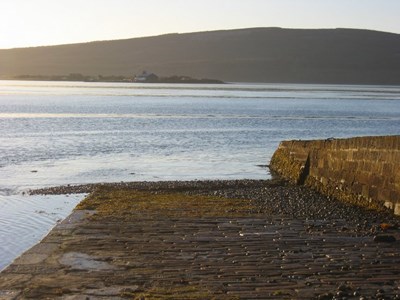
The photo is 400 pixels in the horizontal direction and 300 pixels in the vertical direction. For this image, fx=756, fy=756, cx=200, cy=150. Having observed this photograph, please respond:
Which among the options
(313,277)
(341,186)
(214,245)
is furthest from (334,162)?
→ (313,277)

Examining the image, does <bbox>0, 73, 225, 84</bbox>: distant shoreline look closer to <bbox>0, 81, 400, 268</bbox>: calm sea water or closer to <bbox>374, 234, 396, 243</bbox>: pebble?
<bbox>0, 81, 400, 268</bbox>: calm sea water

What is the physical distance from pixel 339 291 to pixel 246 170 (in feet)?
56.0

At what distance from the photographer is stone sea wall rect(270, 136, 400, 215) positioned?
11945 millimetres

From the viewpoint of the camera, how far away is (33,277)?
7.50 metres

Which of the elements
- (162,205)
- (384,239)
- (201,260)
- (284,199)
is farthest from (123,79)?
(201,260)

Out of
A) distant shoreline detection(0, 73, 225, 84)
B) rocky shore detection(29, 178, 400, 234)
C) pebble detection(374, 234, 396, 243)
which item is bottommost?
distant shoreline detection(0, 73, 225, 84)

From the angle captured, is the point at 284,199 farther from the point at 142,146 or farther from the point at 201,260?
the point at 142,146

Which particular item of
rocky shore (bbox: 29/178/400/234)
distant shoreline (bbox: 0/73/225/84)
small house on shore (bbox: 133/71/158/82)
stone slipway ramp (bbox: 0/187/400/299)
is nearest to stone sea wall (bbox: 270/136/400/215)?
rocky shore (bbox: 29/178/400/234)

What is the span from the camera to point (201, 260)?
831 centimetres

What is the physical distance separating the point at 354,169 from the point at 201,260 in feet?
20.5

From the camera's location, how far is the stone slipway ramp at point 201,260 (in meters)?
7.08

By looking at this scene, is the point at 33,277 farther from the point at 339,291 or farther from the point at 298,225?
the point at 298,225

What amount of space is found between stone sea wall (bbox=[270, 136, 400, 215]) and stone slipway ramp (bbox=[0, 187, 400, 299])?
1372 mm

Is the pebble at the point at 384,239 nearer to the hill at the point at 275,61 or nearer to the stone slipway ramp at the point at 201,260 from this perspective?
the stone slipway ramp at the point at 201,260
